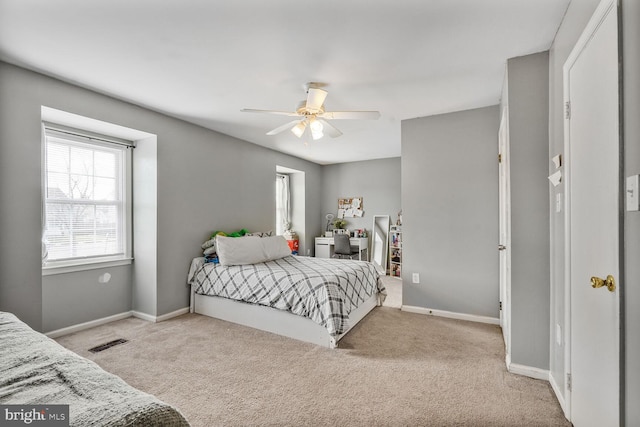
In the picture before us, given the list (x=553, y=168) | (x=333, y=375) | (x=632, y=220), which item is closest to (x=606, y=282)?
(x=632, y=220)

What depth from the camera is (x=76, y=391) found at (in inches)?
37.7

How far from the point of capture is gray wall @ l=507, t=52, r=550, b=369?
2.19m

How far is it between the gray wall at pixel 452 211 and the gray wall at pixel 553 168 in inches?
48.6

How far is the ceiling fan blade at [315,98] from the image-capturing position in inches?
97.3

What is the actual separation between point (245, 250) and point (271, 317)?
950 millimetres

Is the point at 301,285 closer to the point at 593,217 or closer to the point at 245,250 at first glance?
the point at 245,250

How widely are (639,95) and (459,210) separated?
2.53 meters

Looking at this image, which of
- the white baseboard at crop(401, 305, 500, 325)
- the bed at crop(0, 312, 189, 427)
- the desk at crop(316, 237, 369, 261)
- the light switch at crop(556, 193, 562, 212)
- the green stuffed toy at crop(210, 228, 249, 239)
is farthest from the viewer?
the desk at crop(316, 237, 369, 261)

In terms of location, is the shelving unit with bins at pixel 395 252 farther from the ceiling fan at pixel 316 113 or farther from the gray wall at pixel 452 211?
the ceiling fan at pixel 316 113

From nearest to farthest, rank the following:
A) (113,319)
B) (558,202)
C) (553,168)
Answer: (558,202) → (553,168) → (113,319)

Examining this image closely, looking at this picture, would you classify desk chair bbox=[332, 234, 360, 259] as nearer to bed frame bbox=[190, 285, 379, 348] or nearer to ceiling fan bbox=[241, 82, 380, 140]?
bed frame bbox=[190, 285, 379, 348]

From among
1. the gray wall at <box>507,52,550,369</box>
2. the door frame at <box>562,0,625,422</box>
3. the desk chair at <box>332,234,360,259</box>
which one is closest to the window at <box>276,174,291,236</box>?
the desk chair at <box>332,234,360,259</box>

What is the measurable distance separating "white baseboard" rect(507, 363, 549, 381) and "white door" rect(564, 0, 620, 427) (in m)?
0.49

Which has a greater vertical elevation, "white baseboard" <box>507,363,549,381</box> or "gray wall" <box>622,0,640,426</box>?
"gray wall" <box>622,0,640,426</box>
